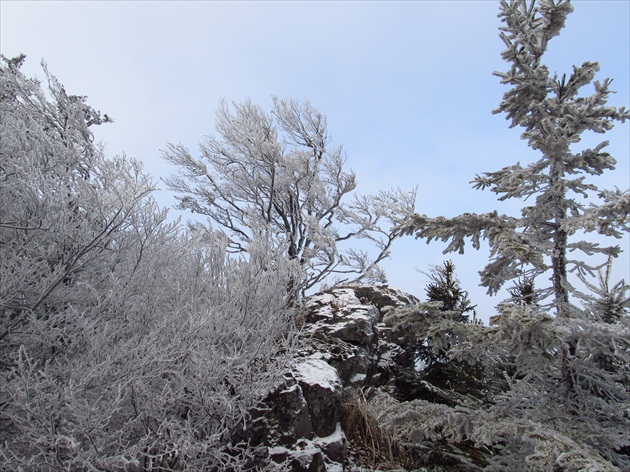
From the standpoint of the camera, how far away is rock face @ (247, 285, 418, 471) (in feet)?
15.3

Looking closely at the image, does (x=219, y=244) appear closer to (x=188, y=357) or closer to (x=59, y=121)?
(x=188, y=357)

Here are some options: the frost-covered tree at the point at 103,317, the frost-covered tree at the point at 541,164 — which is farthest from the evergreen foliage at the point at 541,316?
the frost-covered tree at the point at 103,317

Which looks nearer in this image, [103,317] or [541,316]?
[541,316]

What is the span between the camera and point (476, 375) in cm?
650

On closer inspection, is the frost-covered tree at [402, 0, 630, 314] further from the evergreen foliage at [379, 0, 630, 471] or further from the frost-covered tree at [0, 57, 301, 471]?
the frost-covered tree at [0, 57, 301, 471]

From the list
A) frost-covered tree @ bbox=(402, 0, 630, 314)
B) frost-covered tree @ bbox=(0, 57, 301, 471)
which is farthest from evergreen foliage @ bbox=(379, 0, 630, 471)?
frost-covered tree @ bbox=(0, 57, 301, 471)

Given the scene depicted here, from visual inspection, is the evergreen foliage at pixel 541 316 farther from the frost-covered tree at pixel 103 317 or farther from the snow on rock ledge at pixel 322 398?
the frost-covered tree at pixel 103 317

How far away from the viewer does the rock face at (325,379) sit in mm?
4656

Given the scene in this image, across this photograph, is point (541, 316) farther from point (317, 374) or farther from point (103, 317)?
point (103, 317)

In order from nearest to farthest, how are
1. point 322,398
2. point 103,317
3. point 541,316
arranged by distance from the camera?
point 541,316 → point 103,317 → point 322,398

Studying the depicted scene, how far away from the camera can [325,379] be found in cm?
532

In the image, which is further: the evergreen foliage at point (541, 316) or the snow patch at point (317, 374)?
the snow patch at point (317, 374)

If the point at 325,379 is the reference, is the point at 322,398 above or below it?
below

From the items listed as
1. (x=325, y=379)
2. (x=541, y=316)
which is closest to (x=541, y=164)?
(x=541, y=316)
